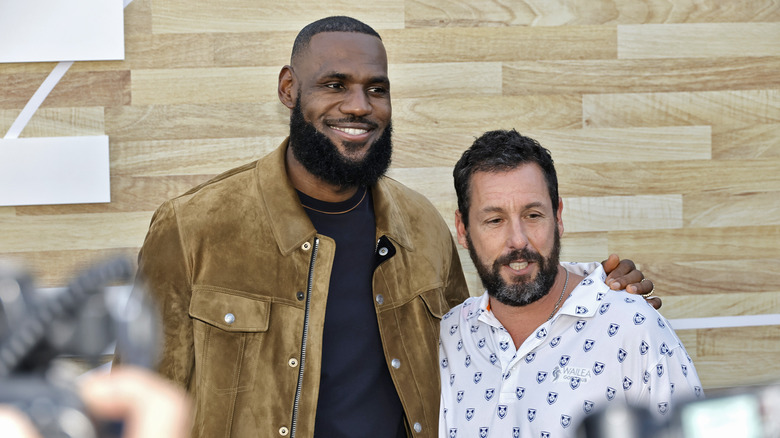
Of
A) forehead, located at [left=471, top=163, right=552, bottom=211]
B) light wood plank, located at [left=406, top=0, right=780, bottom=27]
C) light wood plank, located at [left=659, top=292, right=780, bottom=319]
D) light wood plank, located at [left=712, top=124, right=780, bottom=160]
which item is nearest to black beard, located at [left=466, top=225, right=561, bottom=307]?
forehead, located at [left=471, top=163, right=552, bottom=211]

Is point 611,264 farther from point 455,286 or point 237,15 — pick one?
point 237,15

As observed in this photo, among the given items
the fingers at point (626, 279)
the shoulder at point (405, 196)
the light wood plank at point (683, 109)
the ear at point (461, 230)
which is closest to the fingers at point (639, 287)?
the fingers at point (626, 279)

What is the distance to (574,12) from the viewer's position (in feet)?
9.93

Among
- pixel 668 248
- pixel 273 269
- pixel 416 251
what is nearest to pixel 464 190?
pixel 416 251

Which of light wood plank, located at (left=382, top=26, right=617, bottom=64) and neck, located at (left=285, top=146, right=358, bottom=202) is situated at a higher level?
light wood plank, located at (left=382, top=26, right=617, bottom=64)

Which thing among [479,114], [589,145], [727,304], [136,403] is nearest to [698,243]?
[727,304]

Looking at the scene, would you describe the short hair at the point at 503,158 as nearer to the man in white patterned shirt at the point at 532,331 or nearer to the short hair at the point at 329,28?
the man in white patterned shirt at the point at 532,331

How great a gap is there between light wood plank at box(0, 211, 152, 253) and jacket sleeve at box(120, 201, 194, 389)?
2.86 feet

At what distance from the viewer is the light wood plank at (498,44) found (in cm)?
298

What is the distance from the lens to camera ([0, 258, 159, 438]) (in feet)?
1.75

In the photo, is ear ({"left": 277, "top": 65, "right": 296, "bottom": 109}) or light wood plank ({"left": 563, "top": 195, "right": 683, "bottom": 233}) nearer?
ear ({"left": 277, "top": 65, "right": 296, "bottom": 109})

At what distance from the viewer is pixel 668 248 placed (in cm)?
312

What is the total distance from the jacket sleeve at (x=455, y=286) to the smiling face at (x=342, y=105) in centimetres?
47

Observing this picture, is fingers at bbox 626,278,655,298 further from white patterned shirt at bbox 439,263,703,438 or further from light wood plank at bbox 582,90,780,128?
light wood plank at bbox 582,90,780,128
